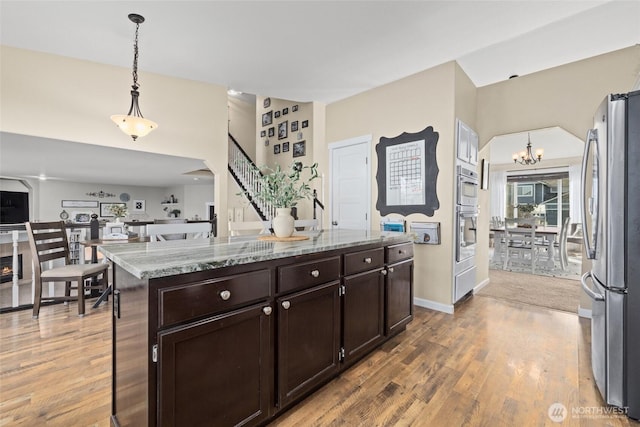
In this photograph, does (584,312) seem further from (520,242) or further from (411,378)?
(520,242)

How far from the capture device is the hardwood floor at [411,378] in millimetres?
1591

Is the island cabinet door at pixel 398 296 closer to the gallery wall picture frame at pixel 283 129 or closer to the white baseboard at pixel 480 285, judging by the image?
the white baseboard at pixel 480 285

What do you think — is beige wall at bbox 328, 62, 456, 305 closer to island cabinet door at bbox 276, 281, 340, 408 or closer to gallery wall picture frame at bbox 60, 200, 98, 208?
island cabinet door at bbox 276, 281, 340, 408

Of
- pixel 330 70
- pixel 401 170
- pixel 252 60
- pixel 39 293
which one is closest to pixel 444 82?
pixel 401 170

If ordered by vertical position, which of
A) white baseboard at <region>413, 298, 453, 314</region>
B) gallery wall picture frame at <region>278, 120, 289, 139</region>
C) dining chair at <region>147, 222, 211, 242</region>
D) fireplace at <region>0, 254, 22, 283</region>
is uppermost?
gallery wall picture frame at <region>278, 120, 289, 139</region>

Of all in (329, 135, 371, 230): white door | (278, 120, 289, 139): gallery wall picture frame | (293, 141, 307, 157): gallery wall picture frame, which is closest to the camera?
(329, 135, 371, 230): white door

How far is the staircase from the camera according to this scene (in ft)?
19.8

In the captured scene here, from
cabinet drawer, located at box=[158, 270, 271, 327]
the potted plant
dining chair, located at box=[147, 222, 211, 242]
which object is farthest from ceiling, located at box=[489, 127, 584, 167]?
cabinet drawer, located at box=[158, 270, 271, 327]

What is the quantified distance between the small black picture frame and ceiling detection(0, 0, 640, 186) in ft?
10.4

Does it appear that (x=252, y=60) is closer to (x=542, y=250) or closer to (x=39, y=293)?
(x=39, y=293)

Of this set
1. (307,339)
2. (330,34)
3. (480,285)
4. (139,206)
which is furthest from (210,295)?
(139,206)

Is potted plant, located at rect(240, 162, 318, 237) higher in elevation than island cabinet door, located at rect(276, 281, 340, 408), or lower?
higher

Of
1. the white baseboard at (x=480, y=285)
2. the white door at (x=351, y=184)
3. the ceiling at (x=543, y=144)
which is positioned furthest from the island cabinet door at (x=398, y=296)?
the ceiling at (x=543, y=144)

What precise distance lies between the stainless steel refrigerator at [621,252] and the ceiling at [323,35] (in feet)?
4.78
